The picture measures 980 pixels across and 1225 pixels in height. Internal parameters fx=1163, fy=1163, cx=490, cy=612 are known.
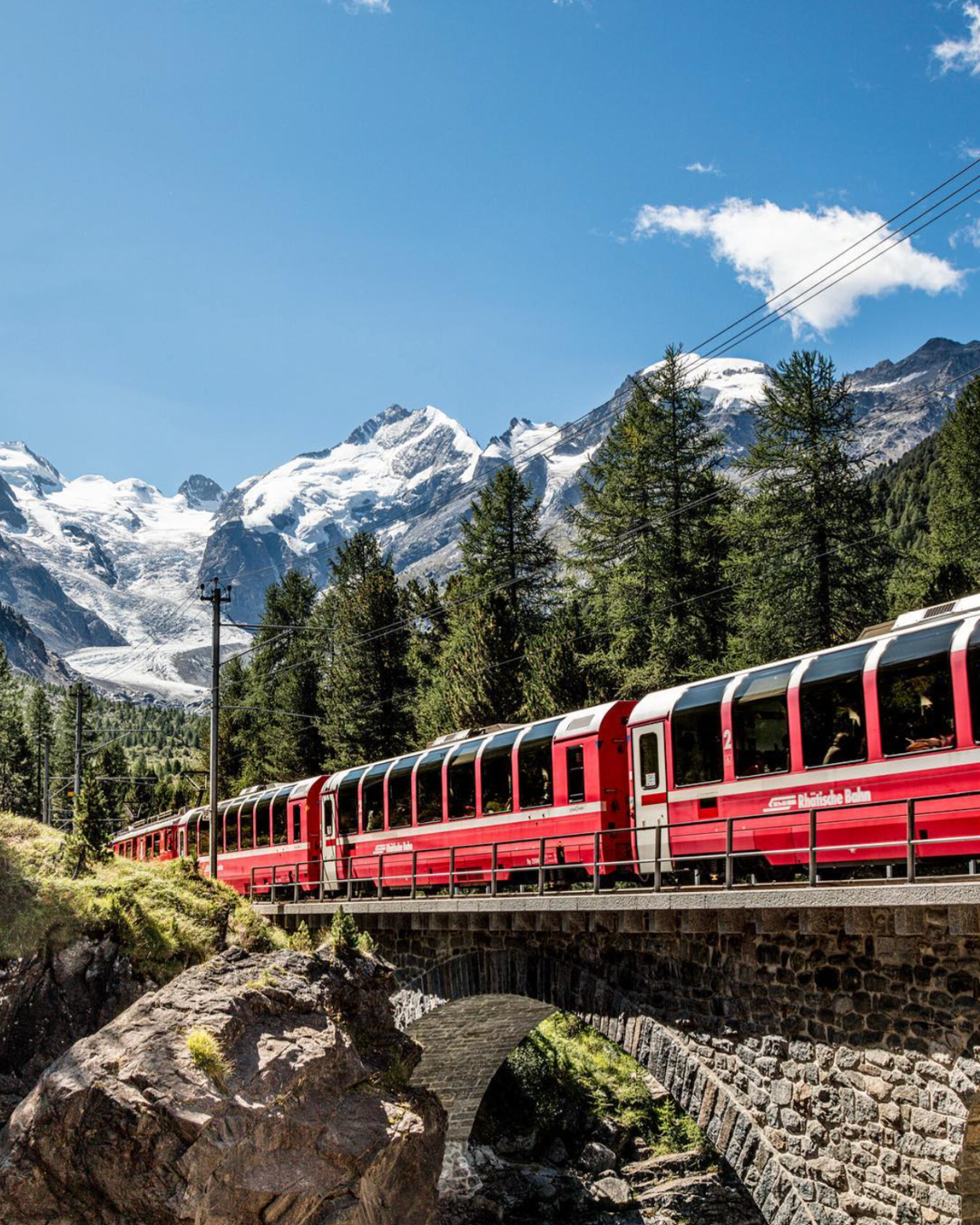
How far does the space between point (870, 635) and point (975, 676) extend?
2851 mm

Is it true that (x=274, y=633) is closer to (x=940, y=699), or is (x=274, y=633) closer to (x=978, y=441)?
(x=978, y=441)

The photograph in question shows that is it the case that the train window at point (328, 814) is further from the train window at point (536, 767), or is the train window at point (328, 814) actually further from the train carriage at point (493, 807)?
the train window at point (536, 767)

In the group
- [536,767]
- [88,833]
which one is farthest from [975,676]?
[88,833]

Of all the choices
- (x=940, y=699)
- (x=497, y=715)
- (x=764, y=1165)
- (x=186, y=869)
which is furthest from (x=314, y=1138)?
(x=497, y=715)

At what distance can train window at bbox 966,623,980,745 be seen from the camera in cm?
1471

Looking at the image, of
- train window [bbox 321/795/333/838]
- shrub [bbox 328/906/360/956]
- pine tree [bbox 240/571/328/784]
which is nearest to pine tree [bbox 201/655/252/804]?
pine tree [bbox 240/571/328/784]

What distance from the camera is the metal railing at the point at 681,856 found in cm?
1478

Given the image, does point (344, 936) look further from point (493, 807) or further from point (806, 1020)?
point (806, 1020)

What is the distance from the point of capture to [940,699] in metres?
15.2

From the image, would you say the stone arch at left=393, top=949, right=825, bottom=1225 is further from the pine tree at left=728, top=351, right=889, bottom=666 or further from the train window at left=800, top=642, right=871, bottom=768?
the pine tree at left=728, top=351, right=889, bottom=666

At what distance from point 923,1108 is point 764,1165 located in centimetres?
276

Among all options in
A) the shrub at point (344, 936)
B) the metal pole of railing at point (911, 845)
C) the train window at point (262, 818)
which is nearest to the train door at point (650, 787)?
the shrub at point (344, 936)

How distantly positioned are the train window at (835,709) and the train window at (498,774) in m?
8.22

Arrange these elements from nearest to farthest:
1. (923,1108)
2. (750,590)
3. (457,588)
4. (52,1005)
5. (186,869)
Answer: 1. (923,1108)
2. (52,1005)
3. (186,869)
4. (750,590)
5. (457,588)
